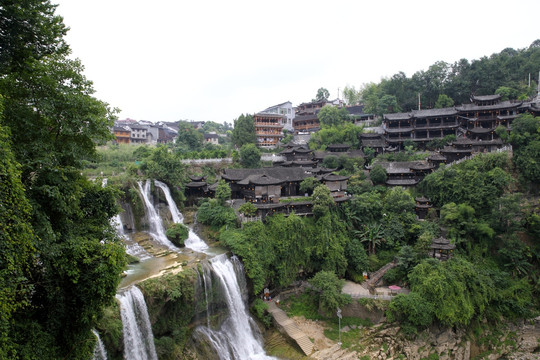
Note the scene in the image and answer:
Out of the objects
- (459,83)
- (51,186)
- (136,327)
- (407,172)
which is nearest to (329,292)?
(136,327)

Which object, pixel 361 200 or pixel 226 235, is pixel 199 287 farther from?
pixel 361 200

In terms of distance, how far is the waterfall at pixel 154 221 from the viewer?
32675mm

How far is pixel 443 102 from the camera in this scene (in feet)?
195

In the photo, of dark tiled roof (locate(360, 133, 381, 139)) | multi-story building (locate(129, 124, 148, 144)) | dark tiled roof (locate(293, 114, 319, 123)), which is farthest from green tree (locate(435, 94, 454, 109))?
multi-story building (locate(129, 124, 148, 144))

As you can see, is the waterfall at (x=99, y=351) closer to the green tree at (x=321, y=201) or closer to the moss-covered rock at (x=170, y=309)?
the moss-covered rock at (x=170, y=309)

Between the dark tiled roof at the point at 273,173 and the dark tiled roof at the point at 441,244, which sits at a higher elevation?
the dark tiled roof at the point at 273,173

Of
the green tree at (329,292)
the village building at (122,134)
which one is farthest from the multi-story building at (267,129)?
the green tree at (329,292)

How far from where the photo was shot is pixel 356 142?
57.2 m

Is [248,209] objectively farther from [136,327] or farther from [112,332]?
[112,332]

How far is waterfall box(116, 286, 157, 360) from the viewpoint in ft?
62.4

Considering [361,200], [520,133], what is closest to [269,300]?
[361,200]

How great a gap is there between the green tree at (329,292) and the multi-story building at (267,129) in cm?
3927

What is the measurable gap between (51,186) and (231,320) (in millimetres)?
17878

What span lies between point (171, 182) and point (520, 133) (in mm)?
45501
